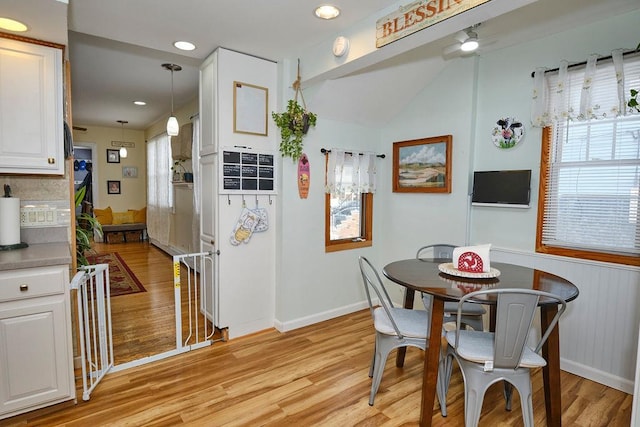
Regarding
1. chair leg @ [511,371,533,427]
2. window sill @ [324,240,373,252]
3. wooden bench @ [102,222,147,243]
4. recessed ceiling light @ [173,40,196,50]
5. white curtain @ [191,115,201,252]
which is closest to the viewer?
chair leg @ [511,371,533,427]

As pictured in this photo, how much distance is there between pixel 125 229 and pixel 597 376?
7.93 meters

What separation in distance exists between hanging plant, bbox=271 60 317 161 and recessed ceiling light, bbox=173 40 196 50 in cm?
83

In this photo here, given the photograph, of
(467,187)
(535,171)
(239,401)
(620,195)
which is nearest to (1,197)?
(239,401)

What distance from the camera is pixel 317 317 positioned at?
3477 millimetres

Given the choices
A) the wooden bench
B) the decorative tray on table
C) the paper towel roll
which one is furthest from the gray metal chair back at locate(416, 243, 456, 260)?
the wooden bench

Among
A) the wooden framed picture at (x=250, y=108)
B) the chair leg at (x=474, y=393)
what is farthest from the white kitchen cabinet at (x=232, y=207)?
the chair leg at (x=474, y=393)

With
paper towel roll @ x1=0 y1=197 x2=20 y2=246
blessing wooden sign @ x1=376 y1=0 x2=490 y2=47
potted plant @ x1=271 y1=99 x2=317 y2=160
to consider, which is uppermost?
blessing wooden sign @ x1=376 y1=0 x2=490 y2=47

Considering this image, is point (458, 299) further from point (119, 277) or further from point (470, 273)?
point (119, 277)

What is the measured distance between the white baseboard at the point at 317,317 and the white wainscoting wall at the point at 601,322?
→ 1.83m

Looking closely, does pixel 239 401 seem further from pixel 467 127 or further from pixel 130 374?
pixel 467 127

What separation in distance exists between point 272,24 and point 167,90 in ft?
9.30

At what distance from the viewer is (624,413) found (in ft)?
6.97

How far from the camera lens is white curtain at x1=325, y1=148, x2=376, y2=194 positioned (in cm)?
343

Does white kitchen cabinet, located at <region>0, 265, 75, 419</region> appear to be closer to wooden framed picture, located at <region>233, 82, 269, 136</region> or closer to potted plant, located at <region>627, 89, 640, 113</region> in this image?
wooden framed picture, located at <region>233, 82, 269, 136</region>
